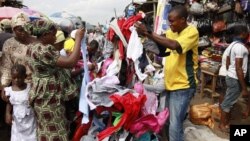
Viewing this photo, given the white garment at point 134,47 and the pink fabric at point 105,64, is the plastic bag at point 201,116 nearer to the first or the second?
the pink fabric at point 105,64

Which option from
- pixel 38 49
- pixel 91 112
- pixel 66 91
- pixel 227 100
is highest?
pixel 38 49

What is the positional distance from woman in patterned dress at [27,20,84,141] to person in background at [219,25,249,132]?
2772mm

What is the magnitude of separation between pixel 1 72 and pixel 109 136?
5.95 feet

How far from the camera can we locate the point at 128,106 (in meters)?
3.63

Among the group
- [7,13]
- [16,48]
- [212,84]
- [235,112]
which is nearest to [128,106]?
[16,48]

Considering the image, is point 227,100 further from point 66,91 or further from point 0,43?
point 0,43

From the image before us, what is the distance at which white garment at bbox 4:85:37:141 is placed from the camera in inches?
152

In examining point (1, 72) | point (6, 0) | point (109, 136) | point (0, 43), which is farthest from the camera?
point (6, 0)

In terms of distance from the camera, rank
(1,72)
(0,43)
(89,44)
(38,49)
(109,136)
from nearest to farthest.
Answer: (38,49) < (109,136) < (1,72) < (0,43) < (89,44)

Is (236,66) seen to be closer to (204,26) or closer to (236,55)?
(236,55)

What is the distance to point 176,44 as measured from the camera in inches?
136

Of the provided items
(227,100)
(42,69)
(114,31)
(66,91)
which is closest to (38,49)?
(42,69)

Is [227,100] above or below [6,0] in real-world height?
below

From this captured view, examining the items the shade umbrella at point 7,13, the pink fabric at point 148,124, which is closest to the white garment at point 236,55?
the pink fabric at point 148,124
